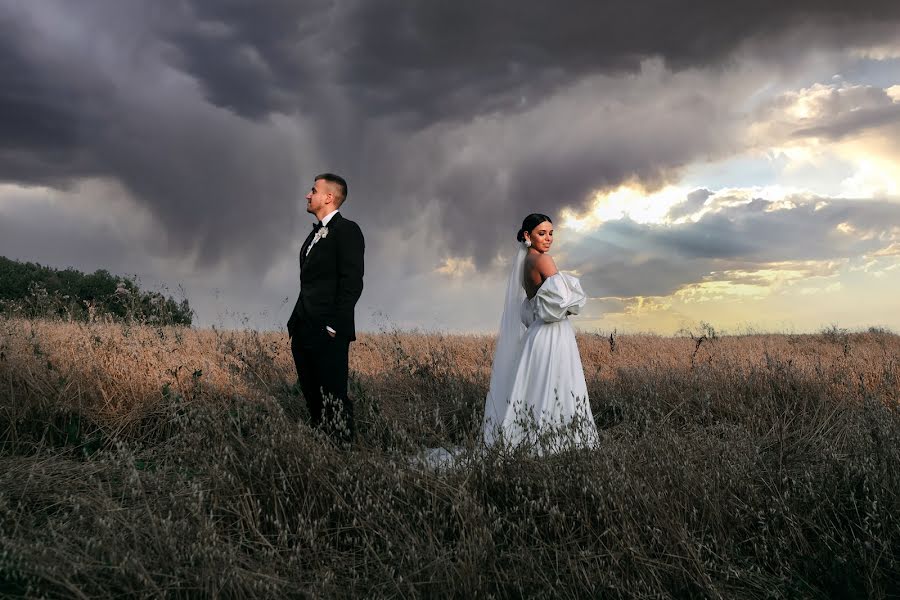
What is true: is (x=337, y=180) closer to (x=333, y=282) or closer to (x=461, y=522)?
(x=333, y=282)

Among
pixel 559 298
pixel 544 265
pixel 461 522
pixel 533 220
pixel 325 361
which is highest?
pixel 533 220

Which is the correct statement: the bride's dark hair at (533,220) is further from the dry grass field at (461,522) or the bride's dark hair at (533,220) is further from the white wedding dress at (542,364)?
the dry grass field at (461,522)

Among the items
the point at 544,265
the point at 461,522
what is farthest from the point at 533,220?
the point at 461,522

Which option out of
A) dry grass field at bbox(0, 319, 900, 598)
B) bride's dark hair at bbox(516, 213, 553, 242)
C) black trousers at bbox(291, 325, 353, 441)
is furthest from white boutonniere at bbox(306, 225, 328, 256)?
bride's dark hair at bbox(516, 213, 553, 242)

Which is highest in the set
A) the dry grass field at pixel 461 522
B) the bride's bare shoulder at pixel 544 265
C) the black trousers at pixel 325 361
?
the bride's bare shoulder at pixel 544 265

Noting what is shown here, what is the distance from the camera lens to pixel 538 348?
239 inches

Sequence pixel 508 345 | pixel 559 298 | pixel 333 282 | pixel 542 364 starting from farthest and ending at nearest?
pixel 508 345
pixel 542 364
pixel 559 298
pixel 333 282

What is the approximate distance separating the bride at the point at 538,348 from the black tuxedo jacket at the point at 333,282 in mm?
1516

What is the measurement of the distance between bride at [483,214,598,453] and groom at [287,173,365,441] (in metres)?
1.40

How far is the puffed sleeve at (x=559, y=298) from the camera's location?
5895 mm

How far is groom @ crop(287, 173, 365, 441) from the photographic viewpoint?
548 centimetres

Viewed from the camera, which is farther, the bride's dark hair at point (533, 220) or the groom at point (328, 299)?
the bride's dark hair at point (533, 220)

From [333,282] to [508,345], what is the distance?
1.79m

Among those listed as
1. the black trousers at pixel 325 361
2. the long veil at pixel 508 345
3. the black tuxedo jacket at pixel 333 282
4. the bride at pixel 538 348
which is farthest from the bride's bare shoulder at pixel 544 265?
the black trousers at pixel 325 361
